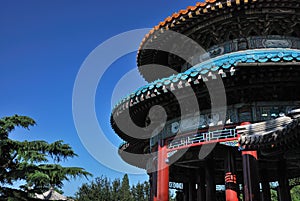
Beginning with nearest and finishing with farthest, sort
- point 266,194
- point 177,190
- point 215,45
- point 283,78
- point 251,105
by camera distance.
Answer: point 283,78 → point 251,105 → point 215,45 → point 266,194 → point 177,190

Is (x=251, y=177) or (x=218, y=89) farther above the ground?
(x=218, y=89)

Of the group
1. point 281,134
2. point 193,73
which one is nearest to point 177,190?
point 193,73

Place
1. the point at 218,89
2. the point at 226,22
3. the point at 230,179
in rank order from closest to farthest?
the point at 218,89 < the point at 230,179 < the point at 226,22

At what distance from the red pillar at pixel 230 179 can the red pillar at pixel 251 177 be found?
730 millimetres

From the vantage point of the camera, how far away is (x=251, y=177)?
26.6 feet

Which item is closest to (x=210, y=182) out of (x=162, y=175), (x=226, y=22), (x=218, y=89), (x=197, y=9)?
(x=162, y=175)

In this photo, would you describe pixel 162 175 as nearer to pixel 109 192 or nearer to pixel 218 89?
pixel 218 89

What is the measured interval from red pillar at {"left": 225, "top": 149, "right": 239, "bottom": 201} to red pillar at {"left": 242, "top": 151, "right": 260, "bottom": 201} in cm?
73

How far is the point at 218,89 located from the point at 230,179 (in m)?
2.60

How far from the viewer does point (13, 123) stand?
12133mm

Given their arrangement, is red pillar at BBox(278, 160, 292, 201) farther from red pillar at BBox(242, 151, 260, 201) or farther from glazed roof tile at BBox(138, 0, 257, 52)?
glazed roof tile at BBox(138, 0, 257, 52)

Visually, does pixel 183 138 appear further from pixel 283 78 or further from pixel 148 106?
pixel 283 78

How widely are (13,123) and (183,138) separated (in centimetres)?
646

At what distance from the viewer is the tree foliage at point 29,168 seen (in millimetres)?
10844
